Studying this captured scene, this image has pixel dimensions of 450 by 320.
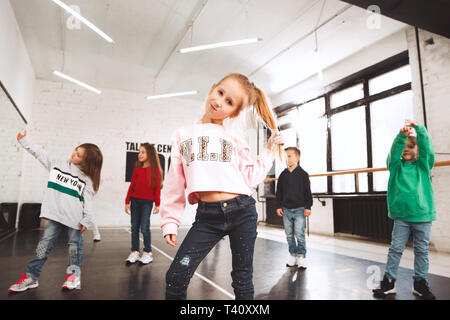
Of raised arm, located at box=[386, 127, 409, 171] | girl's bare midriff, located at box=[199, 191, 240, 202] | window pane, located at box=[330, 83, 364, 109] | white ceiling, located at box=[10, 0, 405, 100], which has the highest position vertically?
white ceiling, located at box=[10, 0, 405, 100]

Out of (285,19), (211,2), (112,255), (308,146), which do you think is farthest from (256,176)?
(308,146)

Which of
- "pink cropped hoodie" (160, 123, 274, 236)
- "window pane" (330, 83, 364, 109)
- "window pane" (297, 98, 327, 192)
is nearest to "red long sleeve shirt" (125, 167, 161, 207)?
"pink cropped hoodie" (160, 123, 274, 236)

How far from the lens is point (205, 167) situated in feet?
3.41

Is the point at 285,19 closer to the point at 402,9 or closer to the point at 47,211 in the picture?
the point at 402,9

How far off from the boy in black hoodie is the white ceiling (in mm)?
2453

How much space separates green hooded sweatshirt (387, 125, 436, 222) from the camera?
191 centimetres

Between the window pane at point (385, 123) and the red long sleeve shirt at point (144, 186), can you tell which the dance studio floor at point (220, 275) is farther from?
the window pane at point (385, 123)

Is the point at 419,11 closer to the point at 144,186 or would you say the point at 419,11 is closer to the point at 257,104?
the point at 257,104

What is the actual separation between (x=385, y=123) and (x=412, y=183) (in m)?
3.16

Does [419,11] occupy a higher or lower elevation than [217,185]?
higher

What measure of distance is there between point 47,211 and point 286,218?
6.85 ft

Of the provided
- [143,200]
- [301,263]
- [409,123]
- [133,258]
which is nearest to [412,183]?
[409,123]

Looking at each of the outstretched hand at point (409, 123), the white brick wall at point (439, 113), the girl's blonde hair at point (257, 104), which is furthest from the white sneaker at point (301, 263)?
the white brick wall at point (439, 113)

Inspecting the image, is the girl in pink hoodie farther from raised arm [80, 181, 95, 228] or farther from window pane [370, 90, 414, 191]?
window pane [370, 90, 414, 191]
